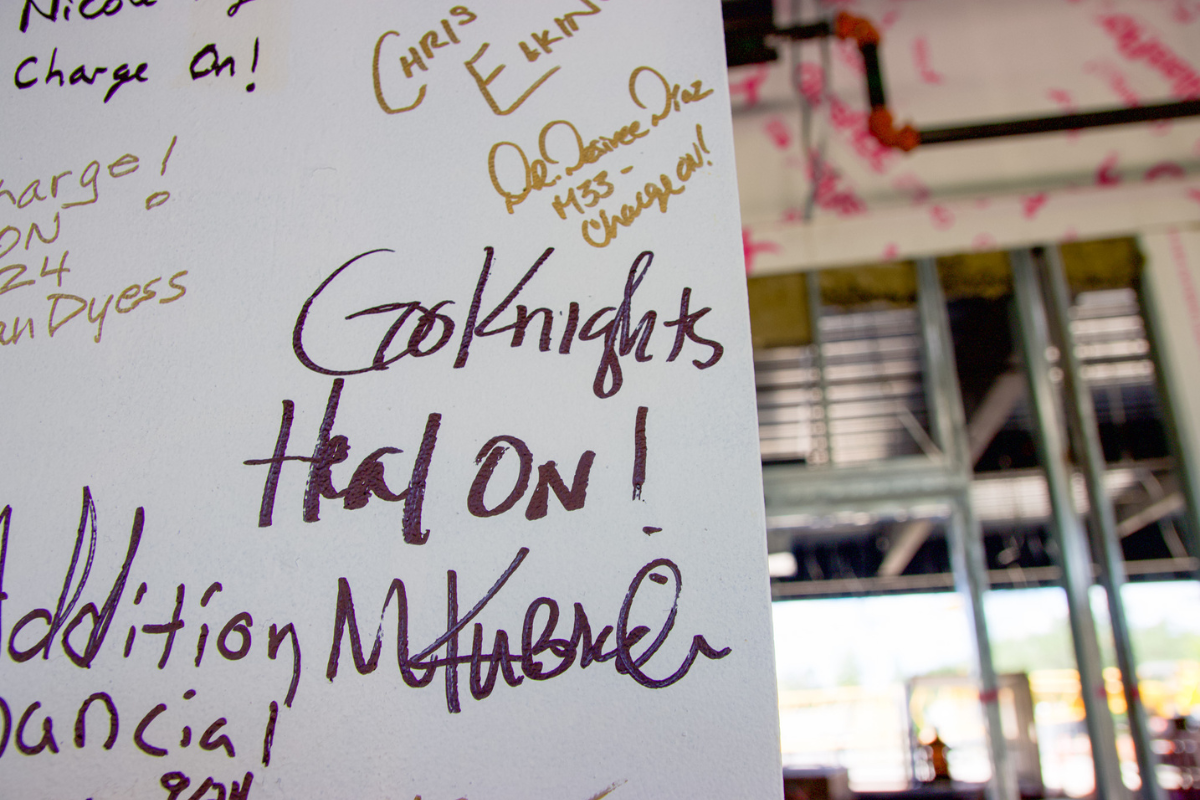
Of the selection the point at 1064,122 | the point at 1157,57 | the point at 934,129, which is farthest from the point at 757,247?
the point at 1157,57

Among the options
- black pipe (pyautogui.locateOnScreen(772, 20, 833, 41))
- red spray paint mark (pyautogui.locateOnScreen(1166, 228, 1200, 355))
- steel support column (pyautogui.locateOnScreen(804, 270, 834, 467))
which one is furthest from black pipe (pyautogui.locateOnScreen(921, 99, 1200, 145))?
steel support column (pyautogui.locateOnScreen(804, 270, 834, 467))

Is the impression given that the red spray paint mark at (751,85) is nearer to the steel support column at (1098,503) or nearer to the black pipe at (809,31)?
the black pipe at (809,31)

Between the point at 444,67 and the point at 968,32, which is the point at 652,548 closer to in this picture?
the point at 444,67

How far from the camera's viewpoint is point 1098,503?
288 centimetres

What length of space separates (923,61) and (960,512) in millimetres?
1638

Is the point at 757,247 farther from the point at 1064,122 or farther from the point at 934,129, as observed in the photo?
the point at 1064,122

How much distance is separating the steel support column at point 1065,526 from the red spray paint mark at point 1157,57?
0.73 meters

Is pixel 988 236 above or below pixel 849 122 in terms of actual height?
below

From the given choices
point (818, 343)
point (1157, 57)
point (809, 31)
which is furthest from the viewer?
point (818, 343)

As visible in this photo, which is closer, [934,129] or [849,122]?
[934,129]

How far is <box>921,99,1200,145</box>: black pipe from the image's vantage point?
238 centimetres

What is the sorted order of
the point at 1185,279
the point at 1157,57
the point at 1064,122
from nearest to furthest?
the point at 1064,122
the point at 1157,57
the point at 1185,279

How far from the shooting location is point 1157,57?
284 centimetres

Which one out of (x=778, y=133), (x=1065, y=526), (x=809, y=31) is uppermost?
(x=778, y=133)
